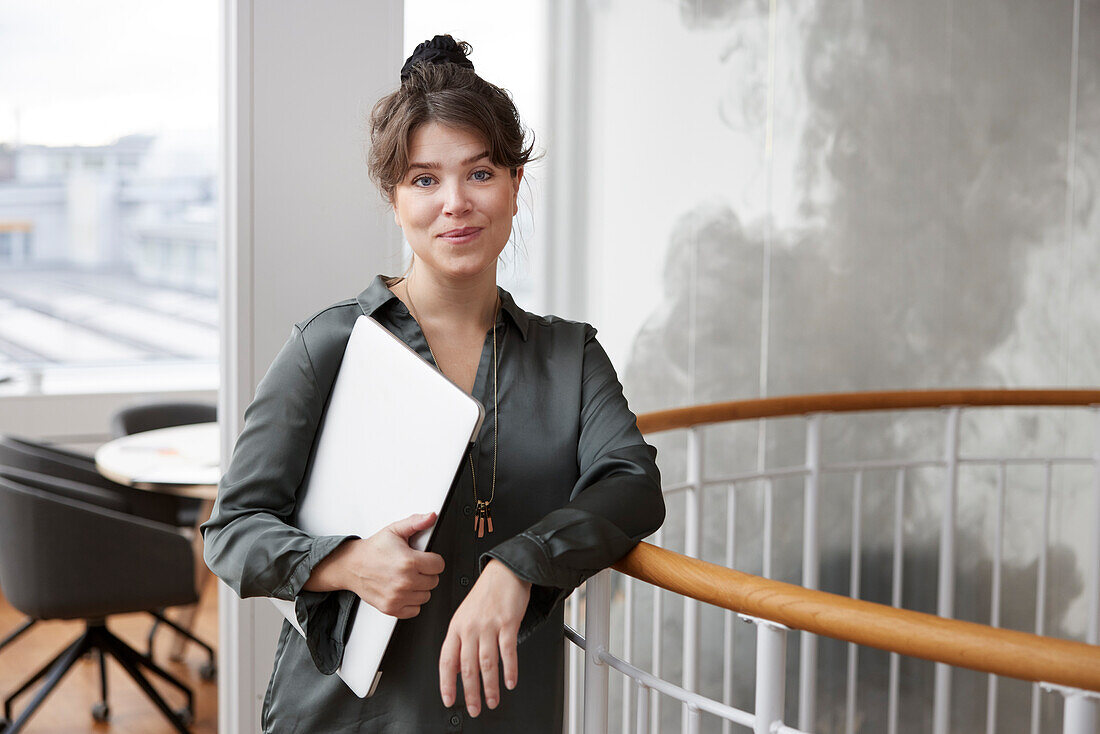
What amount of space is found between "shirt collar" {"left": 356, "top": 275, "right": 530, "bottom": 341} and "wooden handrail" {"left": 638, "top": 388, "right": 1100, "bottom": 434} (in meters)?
0.73

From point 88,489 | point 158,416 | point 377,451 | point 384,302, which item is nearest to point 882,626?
point 377,451

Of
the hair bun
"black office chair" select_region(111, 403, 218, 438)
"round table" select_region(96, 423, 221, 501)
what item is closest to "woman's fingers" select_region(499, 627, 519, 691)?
the hair bun

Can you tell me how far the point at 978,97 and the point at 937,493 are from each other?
1302 millimetres

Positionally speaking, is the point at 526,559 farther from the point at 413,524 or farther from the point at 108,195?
the point at 108,195

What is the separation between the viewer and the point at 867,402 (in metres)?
2.63

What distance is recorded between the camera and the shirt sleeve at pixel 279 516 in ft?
4.00

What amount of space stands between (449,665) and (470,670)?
0.03 meters

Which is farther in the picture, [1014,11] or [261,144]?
[1014,11]

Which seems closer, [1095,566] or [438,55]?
[438,55]

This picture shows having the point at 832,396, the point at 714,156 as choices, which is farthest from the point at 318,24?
the point at 832,396

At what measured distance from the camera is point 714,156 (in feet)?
9.61

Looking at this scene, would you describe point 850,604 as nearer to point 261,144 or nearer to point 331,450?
point 331,450

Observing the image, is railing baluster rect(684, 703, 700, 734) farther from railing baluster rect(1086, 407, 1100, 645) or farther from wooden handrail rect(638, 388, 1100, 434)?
railing baluster rect(1086, 407, 1100, 645)

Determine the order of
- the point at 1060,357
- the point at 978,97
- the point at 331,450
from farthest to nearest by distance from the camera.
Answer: the point at 1060,357 → the point at 978,97 → the point at 331,450
